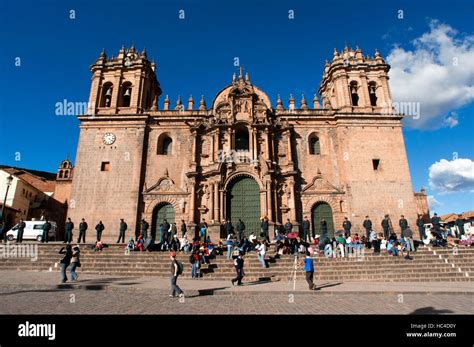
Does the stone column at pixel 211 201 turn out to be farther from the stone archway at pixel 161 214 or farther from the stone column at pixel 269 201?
the stone column at pixel 269 201

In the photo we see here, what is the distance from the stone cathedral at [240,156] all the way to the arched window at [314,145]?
0.11 m

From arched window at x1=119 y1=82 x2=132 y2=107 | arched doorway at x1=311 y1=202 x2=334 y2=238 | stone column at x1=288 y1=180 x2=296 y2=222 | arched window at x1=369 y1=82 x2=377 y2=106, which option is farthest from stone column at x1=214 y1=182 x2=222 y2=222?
arched window at x1=369 y1=82 x2=377 y2=106

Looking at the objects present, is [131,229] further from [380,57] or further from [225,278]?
[380,57]

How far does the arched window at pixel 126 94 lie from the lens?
27516mm

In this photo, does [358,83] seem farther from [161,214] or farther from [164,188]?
[161,214]

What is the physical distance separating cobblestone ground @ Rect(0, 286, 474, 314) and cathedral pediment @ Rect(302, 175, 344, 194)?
14426 millimetres

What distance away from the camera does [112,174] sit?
77.8 feet

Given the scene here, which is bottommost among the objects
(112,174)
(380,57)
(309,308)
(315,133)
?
(309,308)

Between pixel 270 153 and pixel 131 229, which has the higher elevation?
pixel 270 153

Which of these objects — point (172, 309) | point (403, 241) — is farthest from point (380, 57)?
point (172, 309)

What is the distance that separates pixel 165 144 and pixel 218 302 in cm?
2014

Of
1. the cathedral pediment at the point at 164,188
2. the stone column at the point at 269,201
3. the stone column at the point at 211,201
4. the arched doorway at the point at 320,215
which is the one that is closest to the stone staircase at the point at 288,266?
the stone column at the point at 269,201
